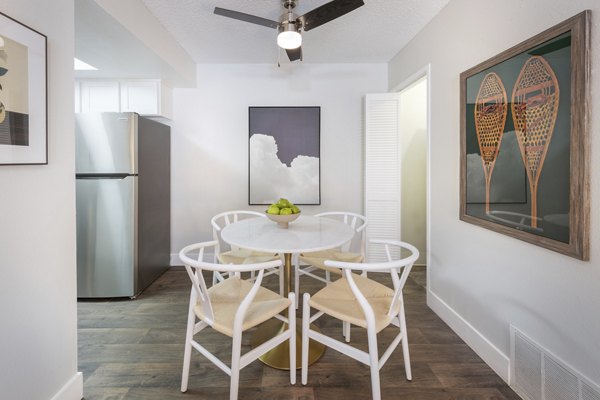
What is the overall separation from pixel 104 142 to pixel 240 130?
1.46 m

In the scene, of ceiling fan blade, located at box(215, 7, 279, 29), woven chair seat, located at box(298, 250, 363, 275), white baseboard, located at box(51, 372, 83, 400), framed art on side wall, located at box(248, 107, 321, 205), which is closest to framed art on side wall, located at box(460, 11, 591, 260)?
woven chair seat, located at box(298, 250, 363, 275)

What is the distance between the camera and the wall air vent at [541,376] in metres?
1.26

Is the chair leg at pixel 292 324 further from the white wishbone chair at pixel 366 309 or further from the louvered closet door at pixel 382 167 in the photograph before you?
the louvered closet door at pixel 382 167

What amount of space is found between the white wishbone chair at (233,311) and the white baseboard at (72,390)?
20.9 inches

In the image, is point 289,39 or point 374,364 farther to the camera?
point 289,39

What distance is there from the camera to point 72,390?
1515mm

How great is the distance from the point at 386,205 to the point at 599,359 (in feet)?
7.60

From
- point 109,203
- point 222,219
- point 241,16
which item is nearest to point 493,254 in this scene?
point 241,16

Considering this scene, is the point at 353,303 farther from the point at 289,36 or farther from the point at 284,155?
the point at 284,155


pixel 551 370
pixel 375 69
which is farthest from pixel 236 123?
pixel 551 370

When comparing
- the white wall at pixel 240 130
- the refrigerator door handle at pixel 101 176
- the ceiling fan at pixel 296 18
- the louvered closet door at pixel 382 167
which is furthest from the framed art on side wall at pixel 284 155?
the ceiling fan at pixel 296 18

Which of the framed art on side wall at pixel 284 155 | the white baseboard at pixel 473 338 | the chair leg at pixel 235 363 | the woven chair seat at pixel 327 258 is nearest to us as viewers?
the chair leg at pixel 235 363

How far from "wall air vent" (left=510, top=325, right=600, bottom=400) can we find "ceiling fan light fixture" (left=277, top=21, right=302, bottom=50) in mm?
2162

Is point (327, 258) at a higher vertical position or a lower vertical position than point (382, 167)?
lower
